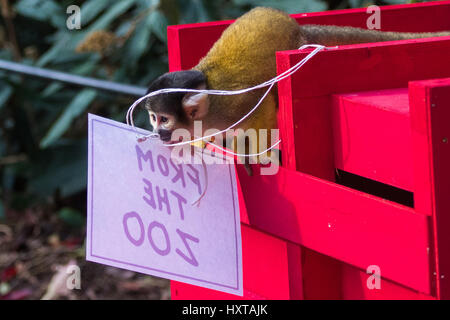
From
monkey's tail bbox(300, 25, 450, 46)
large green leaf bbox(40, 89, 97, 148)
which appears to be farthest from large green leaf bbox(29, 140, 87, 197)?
monkey's tail bbox(300, 25, 450, 46)

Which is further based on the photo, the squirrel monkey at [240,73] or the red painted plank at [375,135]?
the squirrel monkey at [240,73]

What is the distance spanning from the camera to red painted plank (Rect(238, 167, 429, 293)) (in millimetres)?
841

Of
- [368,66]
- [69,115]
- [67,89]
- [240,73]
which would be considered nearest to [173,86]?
[240,73]

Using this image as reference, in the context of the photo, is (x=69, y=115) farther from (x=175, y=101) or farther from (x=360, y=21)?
(x=175, y=101)

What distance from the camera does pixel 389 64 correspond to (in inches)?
39.4

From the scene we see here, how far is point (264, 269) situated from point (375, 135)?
0.35 m

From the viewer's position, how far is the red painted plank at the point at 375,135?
2.85ft

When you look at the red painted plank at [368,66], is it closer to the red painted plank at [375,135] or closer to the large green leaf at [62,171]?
the red painted plank at [375,135]

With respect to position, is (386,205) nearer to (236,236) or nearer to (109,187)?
(236,236)

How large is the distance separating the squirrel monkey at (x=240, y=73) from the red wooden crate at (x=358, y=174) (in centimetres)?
13

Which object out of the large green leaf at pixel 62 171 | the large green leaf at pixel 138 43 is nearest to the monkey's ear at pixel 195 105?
the large green leaf at pixel 138 43

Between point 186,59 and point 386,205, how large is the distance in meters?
0.61

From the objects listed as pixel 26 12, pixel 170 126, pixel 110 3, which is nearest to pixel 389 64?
pixel 170 126

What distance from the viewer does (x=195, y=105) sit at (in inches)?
46.4
